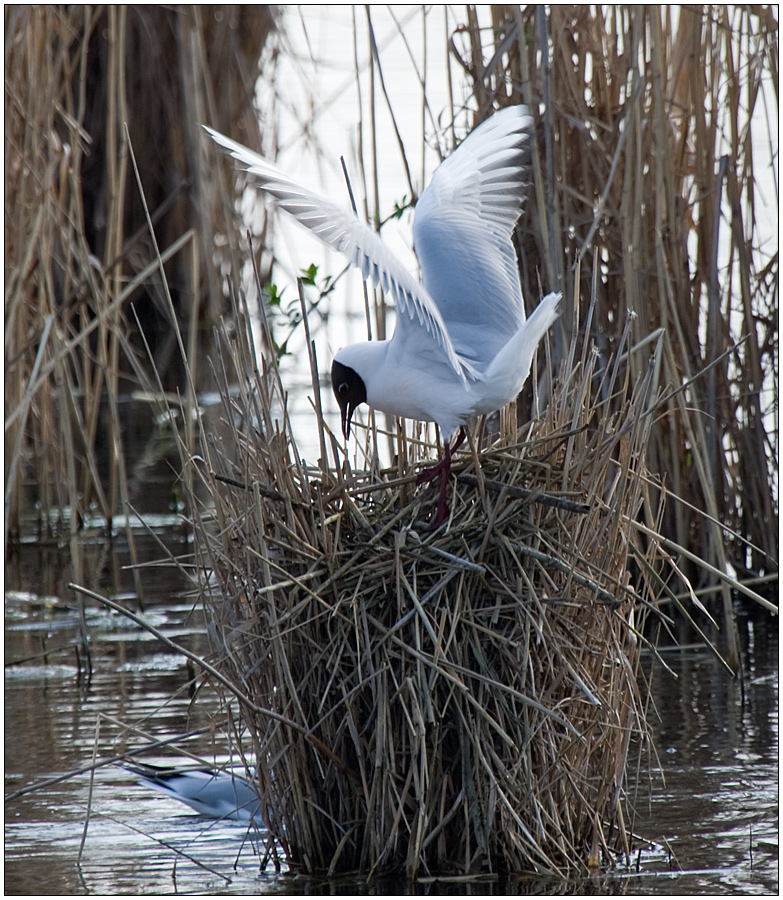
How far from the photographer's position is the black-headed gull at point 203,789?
3.63m

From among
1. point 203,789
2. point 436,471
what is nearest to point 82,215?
point 203,789

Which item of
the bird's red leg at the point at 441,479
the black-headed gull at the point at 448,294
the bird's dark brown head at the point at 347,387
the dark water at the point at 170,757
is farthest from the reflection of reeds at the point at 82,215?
the bird's red leg at the point at 441,479

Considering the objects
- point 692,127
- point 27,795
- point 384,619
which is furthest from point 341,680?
point 692,127

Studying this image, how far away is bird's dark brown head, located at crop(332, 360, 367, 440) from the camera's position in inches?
136

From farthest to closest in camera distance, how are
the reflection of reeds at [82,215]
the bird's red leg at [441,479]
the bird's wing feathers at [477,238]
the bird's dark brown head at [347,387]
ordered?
the reflection of reeds at [82,215]
the bird's wing feathers at [477,238]
the bird's dark brown head at [347,387]
the bird's red leg at [441,479]

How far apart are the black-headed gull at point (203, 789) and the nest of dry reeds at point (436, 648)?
1.67ft

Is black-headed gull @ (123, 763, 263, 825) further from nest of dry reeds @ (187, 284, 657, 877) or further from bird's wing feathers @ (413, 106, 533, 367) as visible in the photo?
bird's wing feathers @ (413, 106, 533, 367)

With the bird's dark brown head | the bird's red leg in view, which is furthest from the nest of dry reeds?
the bird's dark brown head

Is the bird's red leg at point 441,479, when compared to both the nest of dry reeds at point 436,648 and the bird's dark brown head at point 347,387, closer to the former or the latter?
the nest of dry reeds at point 436,648

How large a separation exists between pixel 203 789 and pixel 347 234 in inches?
65.4

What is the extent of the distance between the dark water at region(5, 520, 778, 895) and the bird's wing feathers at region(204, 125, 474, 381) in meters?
1.11

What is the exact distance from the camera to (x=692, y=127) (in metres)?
5.54

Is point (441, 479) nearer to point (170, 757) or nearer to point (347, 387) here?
point (347, 387)

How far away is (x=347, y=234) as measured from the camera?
300 centimetres
